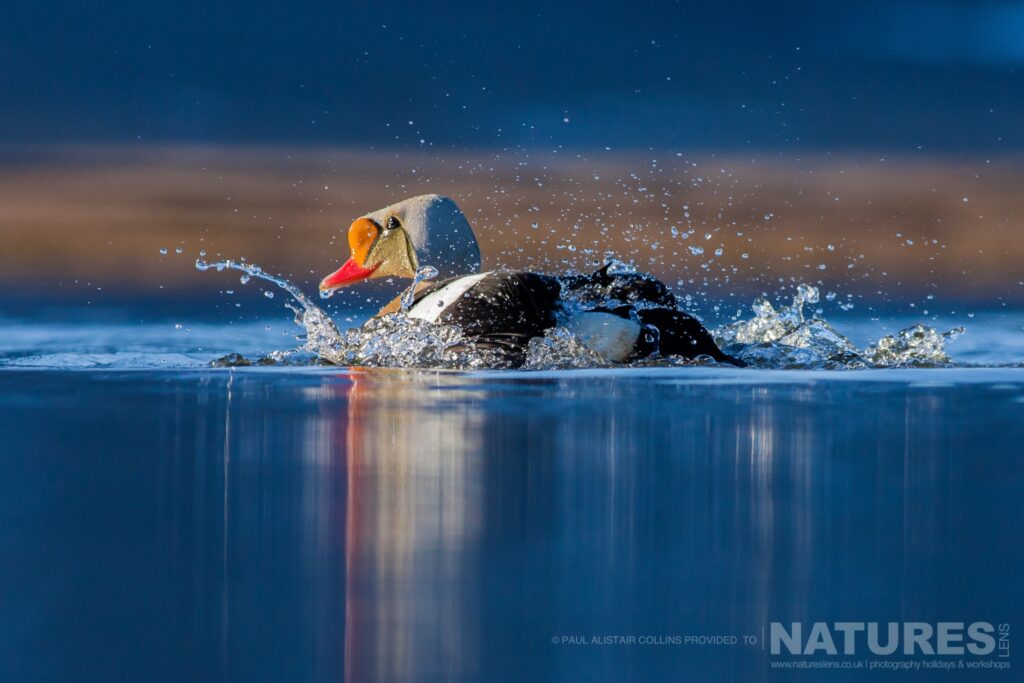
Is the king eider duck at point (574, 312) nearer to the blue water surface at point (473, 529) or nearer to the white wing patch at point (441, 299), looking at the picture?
the white wing patch at point (441, 299)

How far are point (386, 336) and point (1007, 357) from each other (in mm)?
2658

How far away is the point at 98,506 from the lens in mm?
2023

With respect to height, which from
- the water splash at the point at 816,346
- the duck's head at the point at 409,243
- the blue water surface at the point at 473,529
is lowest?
the blue water surface at the point at 473,529

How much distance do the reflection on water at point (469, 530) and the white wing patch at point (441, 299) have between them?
4.92ft

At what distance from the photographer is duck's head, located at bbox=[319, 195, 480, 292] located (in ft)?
19.8

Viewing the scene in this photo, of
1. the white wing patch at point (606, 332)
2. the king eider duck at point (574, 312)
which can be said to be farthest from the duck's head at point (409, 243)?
the white wing patch at point (606, 332)

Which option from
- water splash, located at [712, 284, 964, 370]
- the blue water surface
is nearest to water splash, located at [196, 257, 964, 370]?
water splash, located at [712, 284, 964, 370]

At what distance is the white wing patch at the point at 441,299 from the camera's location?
15.6ft

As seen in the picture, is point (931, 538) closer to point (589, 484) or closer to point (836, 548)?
point (836, 548)

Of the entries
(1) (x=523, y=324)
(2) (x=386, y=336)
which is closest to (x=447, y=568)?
(1) (x=523, y=324)

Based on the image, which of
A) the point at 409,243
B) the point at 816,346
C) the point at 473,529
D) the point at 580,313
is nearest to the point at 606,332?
the point at 580,313

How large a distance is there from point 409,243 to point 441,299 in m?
1.29

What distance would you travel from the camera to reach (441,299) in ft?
16.0

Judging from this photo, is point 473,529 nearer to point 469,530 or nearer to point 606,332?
point 469,530
